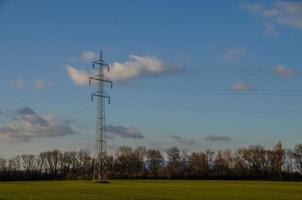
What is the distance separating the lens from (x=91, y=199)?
4788cm

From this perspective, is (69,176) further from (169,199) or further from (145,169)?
(169,199)

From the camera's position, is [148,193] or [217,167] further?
[217,167]

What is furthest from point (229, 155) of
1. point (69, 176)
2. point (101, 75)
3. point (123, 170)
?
point (101, 75)

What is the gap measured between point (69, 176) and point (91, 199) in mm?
140250

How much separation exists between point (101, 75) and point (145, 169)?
101 m

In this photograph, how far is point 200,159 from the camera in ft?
639

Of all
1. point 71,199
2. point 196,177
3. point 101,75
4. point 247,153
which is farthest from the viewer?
point 247,153

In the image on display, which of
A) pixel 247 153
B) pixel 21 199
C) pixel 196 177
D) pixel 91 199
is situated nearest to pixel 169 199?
pixel 91 199

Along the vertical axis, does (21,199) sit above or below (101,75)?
below

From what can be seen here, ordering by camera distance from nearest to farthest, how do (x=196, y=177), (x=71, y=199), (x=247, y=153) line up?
(x=71, y=199) → (x=196, y=177) → (x=247, y=153)

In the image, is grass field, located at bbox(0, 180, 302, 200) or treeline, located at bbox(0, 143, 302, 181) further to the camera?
treeline, located at bbox(0, 143, 302, 181)

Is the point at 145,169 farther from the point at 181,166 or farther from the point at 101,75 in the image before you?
the point at 101,75

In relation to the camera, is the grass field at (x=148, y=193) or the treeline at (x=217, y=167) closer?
the grass field at (x=148, y=193)

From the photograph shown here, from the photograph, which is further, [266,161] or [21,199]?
[266,161]
